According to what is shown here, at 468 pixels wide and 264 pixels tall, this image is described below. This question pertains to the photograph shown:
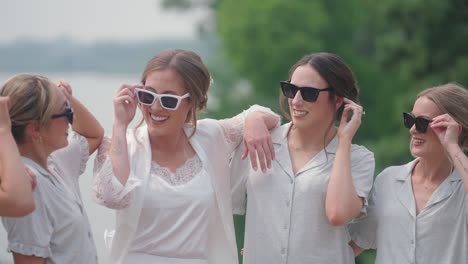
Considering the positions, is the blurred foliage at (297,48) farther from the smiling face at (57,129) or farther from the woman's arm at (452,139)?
the smiling face at (57,129)

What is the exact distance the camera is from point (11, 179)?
472 cm

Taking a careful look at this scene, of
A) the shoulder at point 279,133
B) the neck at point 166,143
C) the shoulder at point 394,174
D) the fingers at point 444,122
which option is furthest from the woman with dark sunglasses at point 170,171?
the fingers at point 444,122

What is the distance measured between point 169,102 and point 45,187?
813mm

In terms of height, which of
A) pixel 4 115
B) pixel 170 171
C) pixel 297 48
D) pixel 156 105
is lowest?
pixel 297 48

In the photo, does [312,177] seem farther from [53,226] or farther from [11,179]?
[11,179]

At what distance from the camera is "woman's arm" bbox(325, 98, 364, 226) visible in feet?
18.3

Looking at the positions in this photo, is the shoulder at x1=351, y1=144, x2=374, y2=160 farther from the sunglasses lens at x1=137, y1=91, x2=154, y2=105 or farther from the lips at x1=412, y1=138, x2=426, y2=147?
the sunglasses lens at x1=137, y1=91, x2=154, y2=105

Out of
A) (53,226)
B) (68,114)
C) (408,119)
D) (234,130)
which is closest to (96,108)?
(234,130)

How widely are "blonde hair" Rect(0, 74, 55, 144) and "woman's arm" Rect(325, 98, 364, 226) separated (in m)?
1.44

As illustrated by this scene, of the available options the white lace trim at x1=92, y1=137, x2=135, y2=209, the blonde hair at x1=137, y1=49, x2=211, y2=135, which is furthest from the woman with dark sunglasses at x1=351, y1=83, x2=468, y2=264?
the white lace trim at x1=92, y1=137, x2=135, y2=209

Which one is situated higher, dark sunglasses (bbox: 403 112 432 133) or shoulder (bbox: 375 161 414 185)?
dark sunglasses (bbox: 403 112 432 133)

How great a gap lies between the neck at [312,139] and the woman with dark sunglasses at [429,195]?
14.5 inches

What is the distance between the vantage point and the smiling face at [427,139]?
18.8 ft

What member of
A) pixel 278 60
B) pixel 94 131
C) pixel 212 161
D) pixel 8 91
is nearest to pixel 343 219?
pixel 212 161
